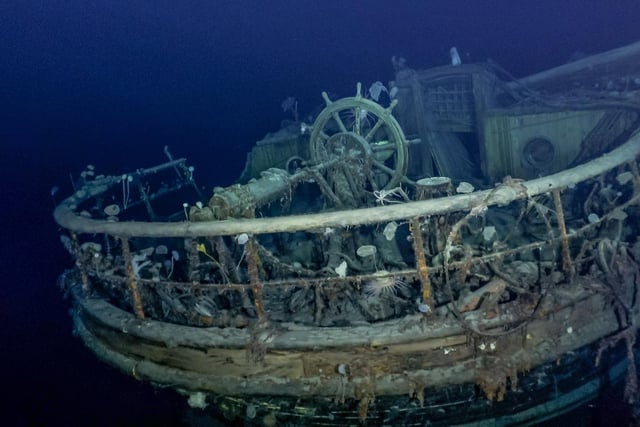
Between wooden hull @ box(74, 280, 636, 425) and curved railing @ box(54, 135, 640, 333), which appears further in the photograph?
wooden hull @ box(74, 280, 636, 425)

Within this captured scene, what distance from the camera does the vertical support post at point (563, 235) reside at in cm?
333

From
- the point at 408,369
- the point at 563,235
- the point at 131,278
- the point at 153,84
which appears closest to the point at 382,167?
the point at 563,235

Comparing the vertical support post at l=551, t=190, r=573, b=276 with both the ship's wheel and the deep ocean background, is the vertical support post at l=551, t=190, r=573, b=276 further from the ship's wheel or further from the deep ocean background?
the ship's wheel

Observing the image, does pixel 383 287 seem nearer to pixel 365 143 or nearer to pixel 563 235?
pixel 563 235

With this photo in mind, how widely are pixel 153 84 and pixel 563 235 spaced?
150 ft

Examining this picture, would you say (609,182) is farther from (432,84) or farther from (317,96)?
(317,96)

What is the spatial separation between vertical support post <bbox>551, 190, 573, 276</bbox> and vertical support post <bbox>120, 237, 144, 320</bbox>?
11.7 feet

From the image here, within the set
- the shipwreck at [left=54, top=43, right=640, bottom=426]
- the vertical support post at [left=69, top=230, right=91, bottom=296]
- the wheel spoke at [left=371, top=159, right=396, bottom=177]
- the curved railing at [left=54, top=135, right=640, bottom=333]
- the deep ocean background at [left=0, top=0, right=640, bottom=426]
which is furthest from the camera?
the deep ocean background at [left=0, top=0, right=640, bottom=426]

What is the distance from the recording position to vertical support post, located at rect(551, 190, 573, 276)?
3334mm

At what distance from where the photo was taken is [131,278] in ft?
12.7

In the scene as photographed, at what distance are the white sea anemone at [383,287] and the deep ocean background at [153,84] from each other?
6.17 ft

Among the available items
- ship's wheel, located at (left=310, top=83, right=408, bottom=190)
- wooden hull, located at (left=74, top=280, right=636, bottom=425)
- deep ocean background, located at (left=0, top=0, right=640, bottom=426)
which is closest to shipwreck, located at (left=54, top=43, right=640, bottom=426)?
wooden hull, located at (left=74, top=280, right=636, bottom=425)

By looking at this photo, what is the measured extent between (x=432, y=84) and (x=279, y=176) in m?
5.83

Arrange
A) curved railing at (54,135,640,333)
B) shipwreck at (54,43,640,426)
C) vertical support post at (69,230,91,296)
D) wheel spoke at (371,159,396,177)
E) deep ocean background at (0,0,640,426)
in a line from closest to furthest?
→ curved railing at (54,135,640,333) → shipwreck at (54,43,640,426) → vertical support post at (69,230,91,296) → wheel spoke at (371,159,396,177) → deep ocean background at (0,0,640,426)
